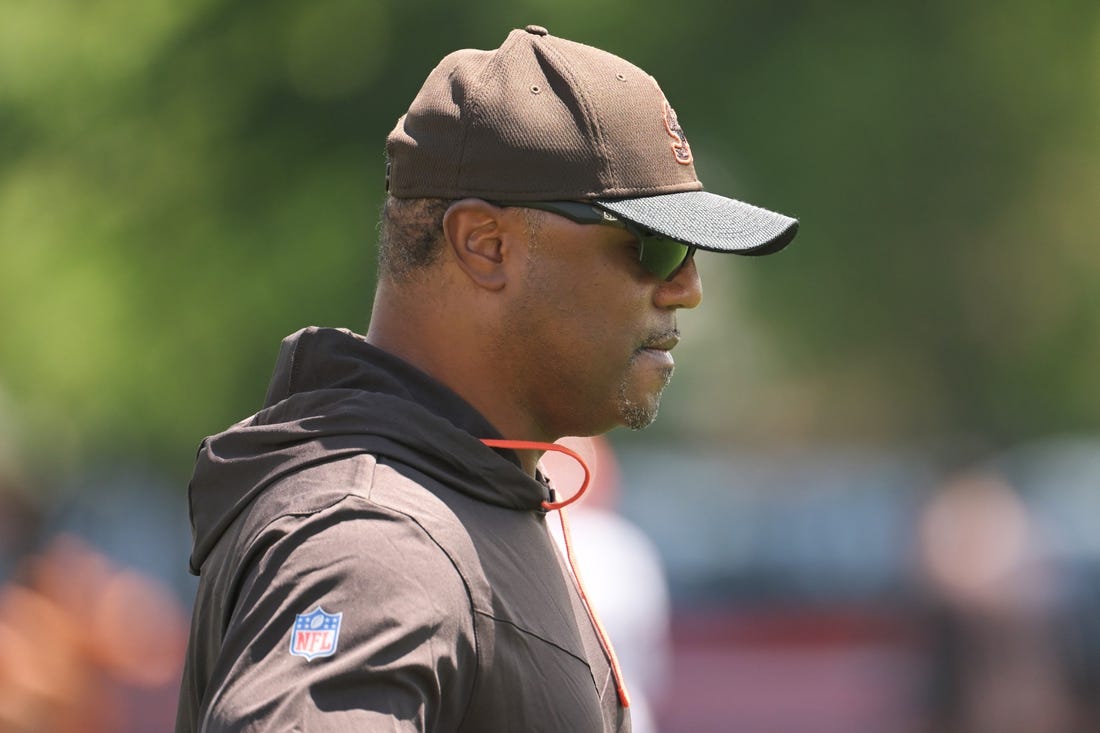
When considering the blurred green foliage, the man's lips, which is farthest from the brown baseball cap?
the blurred green foliage

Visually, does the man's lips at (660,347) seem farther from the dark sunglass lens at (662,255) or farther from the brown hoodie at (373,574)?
the brown hoodie at (373,574)

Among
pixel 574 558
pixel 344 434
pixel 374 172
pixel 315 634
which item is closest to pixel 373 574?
pixel 315 634

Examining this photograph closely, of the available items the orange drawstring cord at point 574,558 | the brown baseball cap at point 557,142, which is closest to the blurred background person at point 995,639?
the orange drawstring cord at point 574,558

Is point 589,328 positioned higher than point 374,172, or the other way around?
point 374,172

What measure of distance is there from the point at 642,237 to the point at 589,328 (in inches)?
5.7

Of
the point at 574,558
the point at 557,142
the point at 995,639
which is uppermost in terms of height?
the point at 557,142

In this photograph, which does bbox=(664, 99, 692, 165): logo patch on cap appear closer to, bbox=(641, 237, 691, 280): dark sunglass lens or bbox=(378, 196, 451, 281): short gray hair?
bbox=(641, 237, 691, 280): dark sunglass lens

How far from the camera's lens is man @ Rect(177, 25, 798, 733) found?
186 centimetres

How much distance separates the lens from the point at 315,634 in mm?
1724

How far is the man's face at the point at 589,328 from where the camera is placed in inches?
86.7

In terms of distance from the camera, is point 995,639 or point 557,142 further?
point 995,639

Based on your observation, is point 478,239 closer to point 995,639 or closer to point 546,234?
point 546,234

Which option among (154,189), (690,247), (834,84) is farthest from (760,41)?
(690,247)

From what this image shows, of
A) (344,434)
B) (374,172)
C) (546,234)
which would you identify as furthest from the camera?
(374,172)
